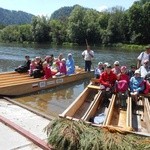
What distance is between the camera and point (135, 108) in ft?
32.9

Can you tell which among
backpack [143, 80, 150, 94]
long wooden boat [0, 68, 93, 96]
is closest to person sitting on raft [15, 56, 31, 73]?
long wooden boat [0, 68, 93, 96]

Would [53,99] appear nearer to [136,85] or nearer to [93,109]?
[136,85]

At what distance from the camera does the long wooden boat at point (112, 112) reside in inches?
320

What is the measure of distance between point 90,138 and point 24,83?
7.40 metres

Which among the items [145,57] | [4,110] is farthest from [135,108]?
[4,110]

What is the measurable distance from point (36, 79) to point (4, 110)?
4.80 m

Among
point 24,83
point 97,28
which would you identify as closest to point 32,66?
point 24,83

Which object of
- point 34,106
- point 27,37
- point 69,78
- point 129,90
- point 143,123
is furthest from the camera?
point 27,37

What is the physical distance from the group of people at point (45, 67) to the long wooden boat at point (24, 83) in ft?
0.87

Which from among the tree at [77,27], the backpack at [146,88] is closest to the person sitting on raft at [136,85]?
the backpack at [146,88]

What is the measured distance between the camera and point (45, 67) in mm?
14211

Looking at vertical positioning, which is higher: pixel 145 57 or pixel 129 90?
pixel 145 57

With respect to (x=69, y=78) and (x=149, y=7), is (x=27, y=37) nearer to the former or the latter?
(x=149, y=7)

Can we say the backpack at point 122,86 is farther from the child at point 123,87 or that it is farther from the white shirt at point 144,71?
the white shirt at point 144,71
